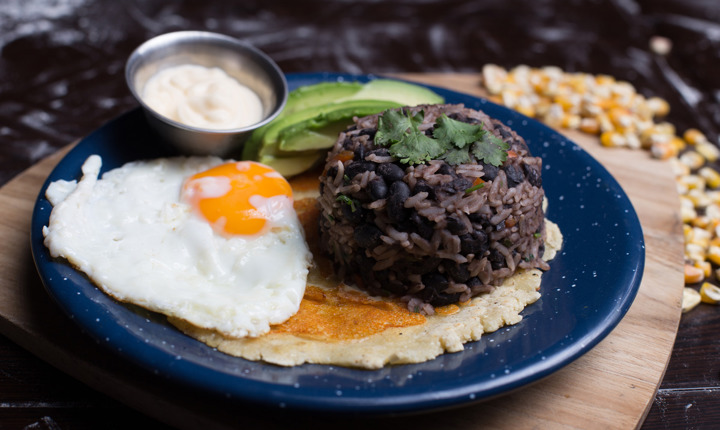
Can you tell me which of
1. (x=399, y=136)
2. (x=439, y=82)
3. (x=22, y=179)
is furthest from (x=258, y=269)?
(x=439, y=82)

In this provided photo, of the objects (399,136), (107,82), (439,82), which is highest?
(399,136)

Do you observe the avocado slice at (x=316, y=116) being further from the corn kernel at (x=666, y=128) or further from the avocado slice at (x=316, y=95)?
the corn kernel at (x=666, y=128)

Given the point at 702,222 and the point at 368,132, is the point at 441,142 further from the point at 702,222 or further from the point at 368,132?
the point at 702,222

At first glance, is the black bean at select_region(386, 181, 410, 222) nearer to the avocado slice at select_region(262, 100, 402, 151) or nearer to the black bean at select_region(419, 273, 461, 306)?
the black bean at select_region(419, 273, 461, 306)

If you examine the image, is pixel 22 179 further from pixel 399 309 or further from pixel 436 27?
pixel 436 27

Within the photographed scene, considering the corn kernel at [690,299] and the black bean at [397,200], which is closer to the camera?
the black bean at [397,200]

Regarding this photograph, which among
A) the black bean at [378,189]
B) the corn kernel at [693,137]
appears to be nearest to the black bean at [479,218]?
the black bean at [378,189]

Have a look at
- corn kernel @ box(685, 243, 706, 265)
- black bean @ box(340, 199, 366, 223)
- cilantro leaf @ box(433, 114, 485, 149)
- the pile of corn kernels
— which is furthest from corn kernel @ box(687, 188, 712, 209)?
black bean @ box(340, 199, 366, 223)
